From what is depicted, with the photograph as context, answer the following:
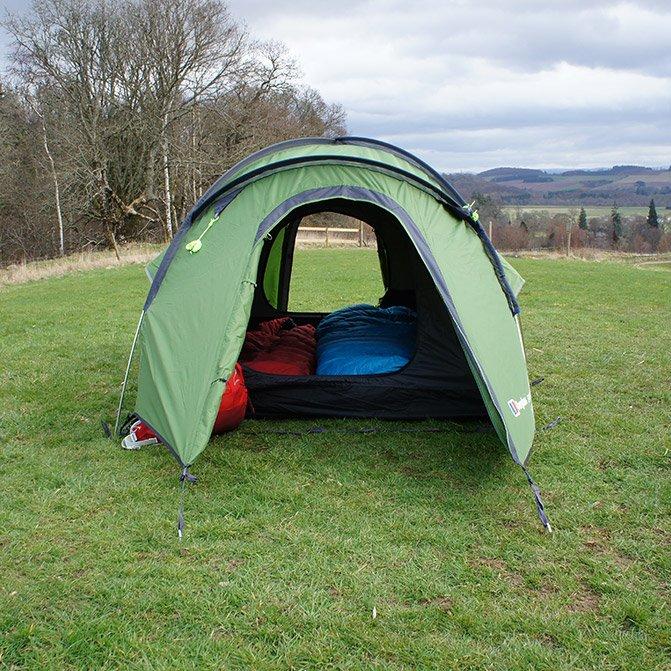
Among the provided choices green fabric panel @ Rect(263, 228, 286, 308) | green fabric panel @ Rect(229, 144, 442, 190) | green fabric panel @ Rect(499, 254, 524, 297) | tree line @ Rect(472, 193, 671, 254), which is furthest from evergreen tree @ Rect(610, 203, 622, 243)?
green fabric panel @ Rect(229, 144, 442, 190)

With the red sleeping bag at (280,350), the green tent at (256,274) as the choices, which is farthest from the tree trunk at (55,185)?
the green tent at (256,274)

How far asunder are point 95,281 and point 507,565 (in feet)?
41.8

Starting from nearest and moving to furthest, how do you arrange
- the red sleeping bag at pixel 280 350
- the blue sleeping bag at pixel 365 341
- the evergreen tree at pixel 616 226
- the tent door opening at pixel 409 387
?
the tent door opening at pixel 409 387 → the blue sleeping bag at pixel 365 341 → the red sleeping bag at pixel 280 350 → the evergreen tree at pixel 616 226

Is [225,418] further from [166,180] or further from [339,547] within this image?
[166,180]

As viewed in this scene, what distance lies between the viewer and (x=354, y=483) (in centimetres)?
400

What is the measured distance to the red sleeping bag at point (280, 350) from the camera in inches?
205

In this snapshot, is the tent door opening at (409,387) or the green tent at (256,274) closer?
the green tent at (256,274)

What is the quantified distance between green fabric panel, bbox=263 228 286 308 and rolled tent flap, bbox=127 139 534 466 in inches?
119

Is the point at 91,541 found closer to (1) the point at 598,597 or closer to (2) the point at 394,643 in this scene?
(2) the point at 394,643

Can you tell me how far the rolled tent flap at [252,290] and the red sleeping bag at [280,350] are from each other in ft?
3.07

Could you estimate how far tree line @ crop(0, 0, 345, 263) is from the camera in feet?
77.6

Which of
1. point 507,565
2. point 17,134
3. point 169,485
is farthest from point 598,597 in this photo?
point 17,134

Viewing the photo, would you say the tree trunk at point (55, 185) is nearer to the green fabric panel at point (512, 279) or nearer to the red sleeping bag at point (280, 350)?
the red sleeping bag at point (280, 350)

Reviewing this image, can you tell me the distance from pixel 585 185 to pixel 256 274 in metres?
103
